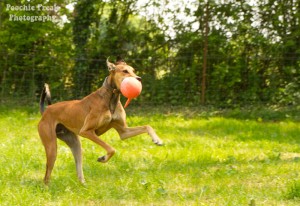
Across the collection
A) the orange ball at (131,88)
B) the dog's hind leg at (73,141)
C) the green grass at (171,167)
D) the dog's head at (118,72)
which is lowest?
the green grass at (171,167)

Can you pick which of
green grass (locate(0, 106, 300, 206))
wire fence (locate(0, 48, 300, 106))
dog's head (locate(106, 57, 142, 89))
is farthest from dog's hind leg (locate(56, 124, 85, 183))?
wire fence (locate(0, 48, 300, 106))

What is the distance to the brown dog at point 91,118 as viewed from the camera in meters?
6.57

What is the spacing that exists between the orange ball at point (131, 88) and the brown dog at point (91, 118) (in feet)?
0.66

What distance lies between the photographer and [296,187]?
18.9 ft

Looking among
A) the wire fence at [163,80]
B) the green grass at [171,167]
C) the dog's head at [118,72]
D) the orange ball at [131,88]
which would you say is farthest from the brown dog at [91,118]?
the wire fence at [163,80]

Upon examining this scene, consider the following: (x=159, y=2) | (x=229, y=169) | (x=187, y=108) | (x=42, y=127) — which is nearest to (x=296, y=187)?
(x=229, y=169)

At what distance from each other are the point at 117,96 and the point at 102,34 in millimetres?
8234

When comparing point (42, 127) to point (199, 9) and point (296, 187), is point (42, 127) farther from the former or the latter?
point (199, 9)

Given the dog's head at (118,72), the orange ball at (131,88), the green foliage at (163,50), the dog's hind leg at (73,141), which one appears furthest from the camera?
the green foliage at (163,50)

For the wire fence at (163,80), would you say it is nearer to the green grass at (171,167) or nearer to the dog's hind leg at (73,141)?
the green grass at (171,167)

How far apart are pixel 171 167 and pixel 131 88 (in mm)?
1642

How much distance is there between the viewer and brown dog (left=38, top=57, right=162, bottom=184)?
21.6 feet

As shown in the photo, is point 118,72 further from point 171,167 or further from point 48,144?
point 171,167

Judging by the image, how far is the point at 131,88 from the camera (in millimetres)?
6293
